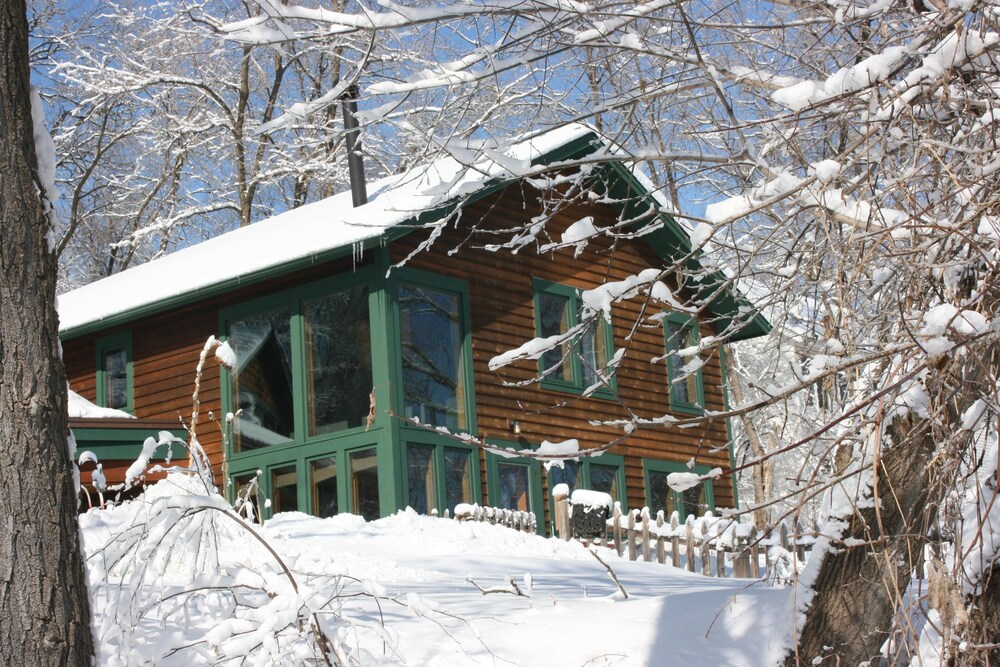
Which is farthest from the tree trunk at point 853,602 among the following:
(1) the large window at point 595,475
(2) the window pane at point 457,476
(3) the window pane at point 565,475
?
(1) the large window at point 595,475

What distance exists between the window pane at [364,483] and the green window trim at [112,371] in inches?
173

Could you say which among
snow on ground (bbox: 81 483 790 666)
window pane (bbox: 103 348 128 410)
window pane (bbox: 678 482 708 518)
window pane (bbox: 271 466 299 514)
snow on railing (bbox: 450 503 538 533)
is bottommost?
snow on ground (bbox: 81 483 790 666)

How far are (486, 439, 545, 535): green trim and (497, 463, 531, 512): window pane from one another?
6cm

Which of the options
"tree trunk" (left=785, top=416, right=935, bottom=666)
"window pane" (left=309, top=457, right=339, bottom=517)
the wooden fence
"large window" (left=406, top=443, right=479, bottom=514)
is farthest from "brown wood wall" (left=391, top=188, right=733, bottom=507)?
"tree trunk" (left=785, top=416, right=935, bottom=666)

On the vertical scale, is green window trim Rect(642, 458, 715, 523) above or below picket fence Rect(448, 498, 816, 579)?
above

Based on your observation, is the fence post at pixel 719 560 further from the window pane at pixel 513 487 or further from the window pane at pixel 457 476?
the window pane at pixel 457 476

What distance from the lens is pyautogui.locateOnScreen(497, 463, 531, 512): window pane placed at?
49.9 feet

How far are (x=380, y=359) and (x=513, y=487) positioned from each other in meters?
2.99

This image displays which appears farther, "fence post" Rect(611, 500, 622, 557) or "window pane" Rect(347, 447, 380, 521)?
"window pane" Rect(347, 447, 380, 521)

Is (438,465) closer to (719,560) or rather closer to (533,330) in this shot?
(533,330)

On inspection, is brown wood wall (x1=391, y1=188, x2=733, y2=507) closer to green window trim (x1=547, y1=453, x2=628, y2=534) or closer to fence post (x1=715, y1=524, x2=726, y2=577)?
green window trim (x1=547, y1=453, x2=628, y2=534)

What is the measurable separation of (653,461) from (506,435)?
3533 mm

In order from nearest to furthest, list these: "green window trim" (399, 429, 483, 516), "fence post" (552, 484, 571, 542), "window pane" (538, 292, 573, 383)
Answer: "fence post" (552, 484, 571, 542)
"green window trim" (399, 429, 483, 516)
"window pane" (538, 292, 573, 383)

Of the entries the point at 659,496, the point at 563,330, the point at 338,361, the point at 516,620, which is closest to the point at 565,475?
the point at 563,330
